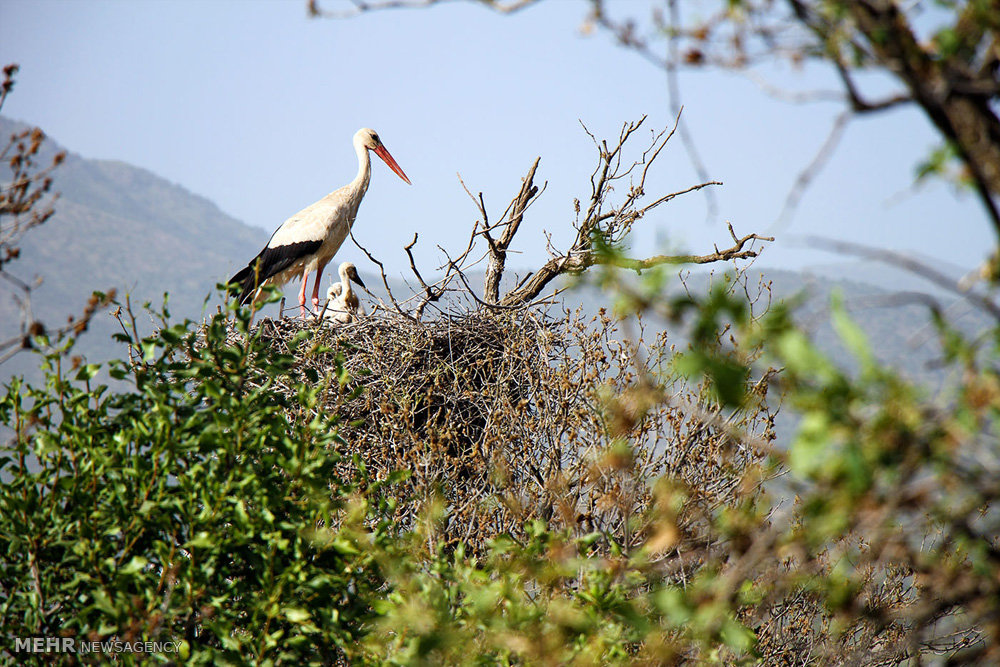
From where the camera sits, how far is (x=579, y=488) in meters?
4.60

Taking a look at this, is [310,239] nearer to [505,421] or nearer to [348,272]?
[348,272]

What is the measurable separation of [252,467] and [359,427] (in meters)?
2.87

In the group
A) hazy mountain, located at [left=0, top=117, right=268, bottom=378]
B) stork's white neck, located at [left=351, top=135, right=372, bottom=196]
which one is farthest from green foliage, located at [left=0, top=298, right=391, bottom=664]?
hazy mountain, located at [left=0, top=117, right=268, bottom=378]

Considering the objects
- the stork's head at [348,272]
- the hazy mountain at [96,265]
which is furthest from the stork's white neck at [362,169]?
the hazy mountain at [96,265]

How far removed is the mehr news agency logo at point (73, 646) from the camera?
259 centimetres

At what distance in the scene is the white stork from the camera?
654 centimetres

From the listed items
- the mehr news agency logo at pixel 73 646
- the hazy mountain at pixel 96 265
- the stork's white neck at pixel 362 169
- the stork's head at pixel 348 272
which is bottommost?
the mehr news agency logo at pixel 73 646

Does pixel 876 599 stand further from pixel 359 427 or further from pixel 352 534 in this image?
pixel 352 534

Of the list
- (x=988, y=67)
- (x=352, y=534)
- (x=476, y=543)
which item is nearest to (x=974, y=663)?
(x=988, y=67)

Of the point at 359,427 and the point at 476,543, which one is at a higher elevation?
the point at 359,427

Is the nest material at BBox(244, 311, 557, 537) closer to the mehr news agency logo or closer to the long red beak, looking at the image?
the mehr news agency logo

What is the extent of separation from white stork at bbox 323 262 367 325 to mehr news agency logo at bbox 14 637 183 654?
371cm

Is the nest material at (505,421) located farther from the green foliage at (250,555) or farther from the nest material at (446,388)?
the green foliage at (250,555)

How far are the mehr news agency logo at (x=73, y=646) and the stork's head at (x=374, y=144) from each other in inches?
297
